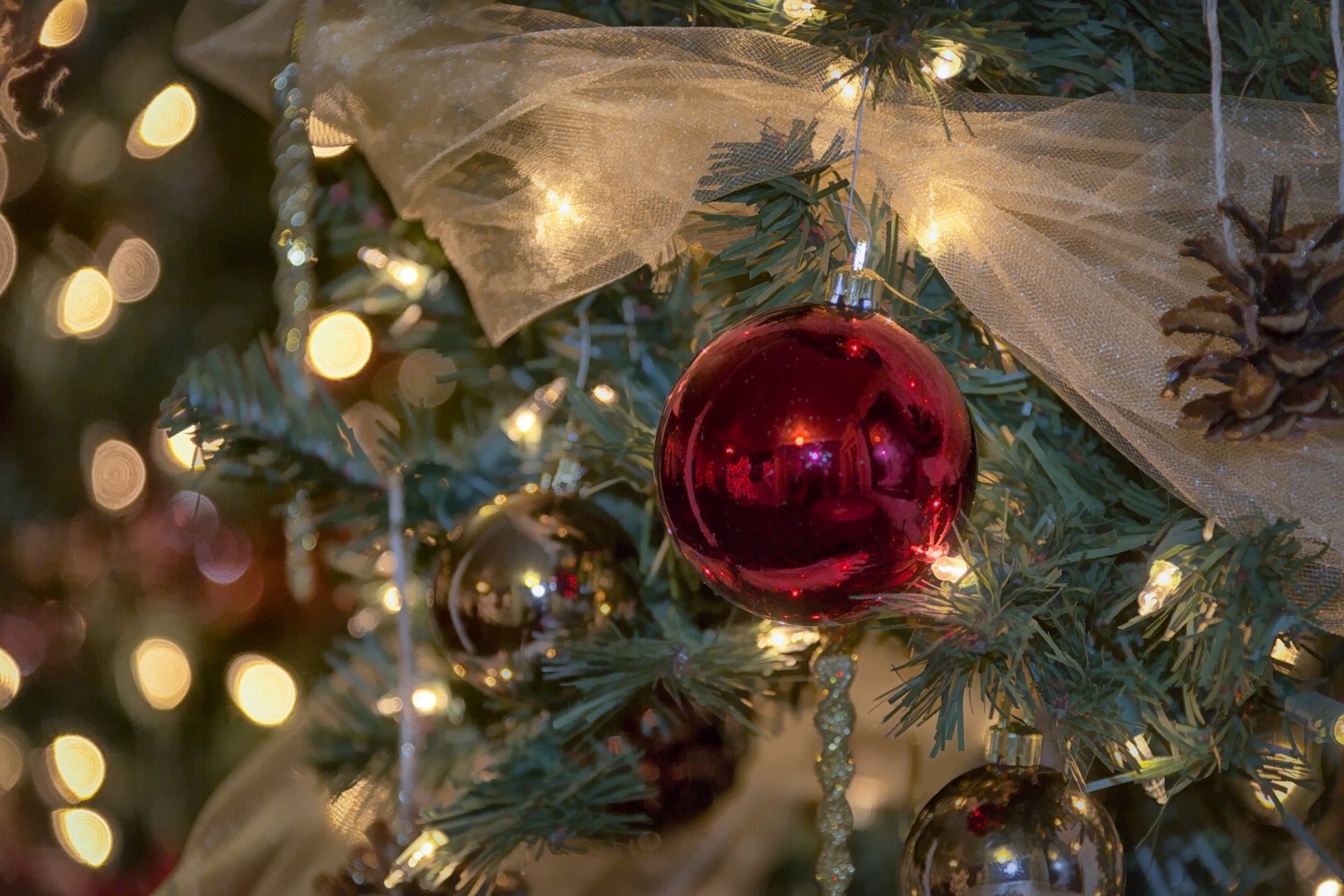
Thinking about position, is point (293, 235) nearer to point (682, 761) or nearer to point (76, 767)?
point (682, 761)

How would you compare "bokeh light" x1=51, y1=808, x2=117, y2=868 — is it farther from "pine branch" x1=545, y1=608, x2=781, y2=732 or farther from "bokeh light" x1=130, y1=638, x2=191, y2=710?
"pine branch" x1=545, y1=608, x2=781, y2=732

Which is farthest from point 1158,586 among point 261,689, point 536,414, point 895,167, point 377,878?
point 261,689

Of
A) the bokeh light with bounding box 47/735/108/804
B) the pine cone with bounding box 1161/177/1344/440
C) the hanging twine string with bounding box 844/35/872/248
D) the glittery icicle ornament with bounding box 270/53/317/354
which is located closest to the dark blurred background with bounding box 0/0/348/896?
the bokeh light with bounding box 47/735/108/804

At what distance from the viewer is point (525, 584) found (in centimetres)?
47

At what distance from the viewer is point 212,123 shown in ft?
2.85

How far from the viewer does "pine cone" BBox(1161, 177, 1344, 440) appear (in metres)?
0.35

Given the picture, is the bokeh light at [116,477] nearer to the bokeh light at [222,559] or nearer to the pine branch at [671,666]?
the bokeh light at [222,559]

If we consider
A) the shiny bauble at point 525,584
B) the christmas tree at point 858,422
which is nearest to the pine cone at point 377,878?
the christmas tree at point 858,422

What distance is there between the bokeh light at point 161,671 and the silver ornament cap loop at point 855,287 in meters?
0.74

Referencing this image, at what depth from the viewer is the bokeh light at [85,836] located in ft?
2.88

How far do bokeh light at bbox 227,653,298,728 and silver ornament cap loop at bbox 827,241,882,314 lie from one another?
687mm

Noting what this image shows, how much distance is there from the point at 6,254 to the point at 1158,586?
2.95 ft

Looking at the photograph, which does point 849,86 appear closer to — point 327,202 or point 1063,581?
point 1063,581

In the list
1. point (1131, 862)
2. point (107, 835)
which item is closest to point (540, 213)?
point (1131, 862)
